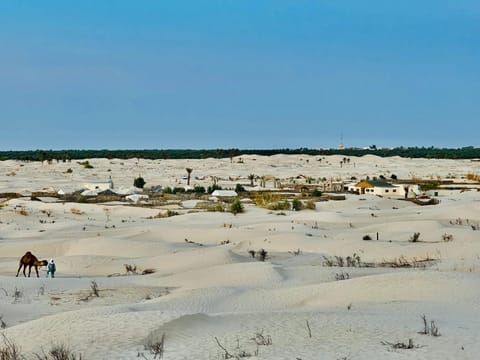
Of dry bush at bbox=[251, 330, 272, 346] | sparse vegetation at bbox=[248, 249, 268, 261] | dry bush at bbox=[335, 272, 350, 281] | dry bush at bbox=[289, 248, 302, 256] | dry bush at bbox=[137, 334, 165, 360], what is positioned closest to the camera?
dry bush at bbox=[137, 334, 165, 360]

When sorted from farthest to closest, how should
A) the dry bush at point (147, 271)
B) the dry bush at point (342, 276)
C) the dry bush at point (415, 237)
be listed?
1. the dry bush at point (415, 237)
2. the dry bush at point (147, 271)
3. the dry bush at point (342, 276)

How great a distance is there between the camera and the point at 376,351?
738cm

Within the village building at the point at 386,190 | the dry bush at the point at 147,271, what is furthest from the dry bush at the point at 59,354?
the village building at the point at 386,190

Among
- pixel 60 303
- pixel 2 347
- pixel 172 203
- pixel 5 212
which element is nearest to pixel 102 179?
pixel 172 203

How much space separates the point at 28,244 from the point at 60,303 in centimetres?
1060

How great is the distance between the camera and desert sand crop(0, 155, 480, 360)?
8010mm

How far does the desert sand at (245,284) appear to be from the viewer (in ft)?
26.3

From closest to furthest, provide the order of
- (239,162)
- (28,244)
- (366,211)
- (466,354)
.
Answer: (466,354) → (28,244) → (366,211) → (239,162)

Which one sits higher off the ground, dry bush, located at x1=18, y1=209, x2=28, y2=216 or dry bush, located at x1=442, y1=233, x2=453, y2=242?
dry bush, located at x1=442, y1=233, x2=453, y2=242

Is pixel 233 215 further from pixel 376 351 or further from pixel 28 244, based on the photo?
pixel 376 351

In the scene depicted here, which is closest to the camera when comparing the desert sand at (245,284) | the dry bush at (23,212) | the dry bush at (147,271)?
the desert sand at (245,284)

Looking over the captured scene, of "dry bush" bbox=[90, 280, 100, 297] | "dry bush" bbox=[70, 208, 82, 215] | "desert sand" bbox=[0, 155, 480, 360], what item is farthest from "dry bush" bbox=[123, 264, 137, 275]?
"dry bush" bbox=[70, 208, 82, 215]

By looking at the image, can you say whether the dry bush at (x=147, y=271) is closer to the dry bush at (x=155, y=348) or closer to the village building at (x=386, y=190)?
the dry bush at (x=155, y=348)

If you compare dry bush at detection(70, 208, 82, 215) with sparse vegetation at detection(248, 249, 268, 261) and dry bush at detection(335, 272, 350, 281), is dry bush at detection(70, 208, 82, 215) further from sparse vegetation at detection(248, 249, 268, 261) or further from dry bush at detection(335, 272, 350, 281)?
dry bush at detection(335, 272, 350, 281)
